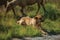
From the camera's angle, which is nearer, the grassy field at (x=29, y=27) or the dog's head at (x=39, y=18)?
the grassy field at (x=29, y=27)

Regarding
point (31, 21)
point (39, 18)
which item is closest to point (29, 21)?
point (31, 21)

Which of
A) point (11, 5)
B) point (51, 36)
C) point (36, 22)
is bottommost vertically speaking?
point (51, 36)

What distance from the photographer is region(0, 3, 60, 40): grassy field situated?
224 centimetres

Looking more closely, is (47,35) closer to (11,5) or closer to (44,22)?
(44,22)

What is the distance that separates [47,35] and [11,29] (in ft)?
1.26

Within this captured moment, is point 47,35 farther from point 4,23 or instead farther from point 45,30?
point 4,23

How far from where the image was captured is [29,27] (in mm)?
2293

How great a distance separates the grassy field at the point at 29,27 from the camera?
224cm

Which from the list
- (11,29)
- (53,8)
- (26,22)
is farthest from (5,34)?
(53,8)

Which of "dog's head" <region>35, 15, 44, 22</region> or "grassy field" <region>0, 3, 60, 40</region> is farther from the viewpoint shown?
"dog's head" <region>35, 15, 44, 22</region>

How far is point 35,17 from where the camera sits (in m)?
2.37

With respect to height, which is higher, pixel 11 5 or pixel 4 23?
pixel 11 5

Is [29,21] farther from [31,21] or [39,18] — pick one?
[39,18]

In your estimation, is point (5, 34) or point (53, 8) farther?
point (53, 8)
